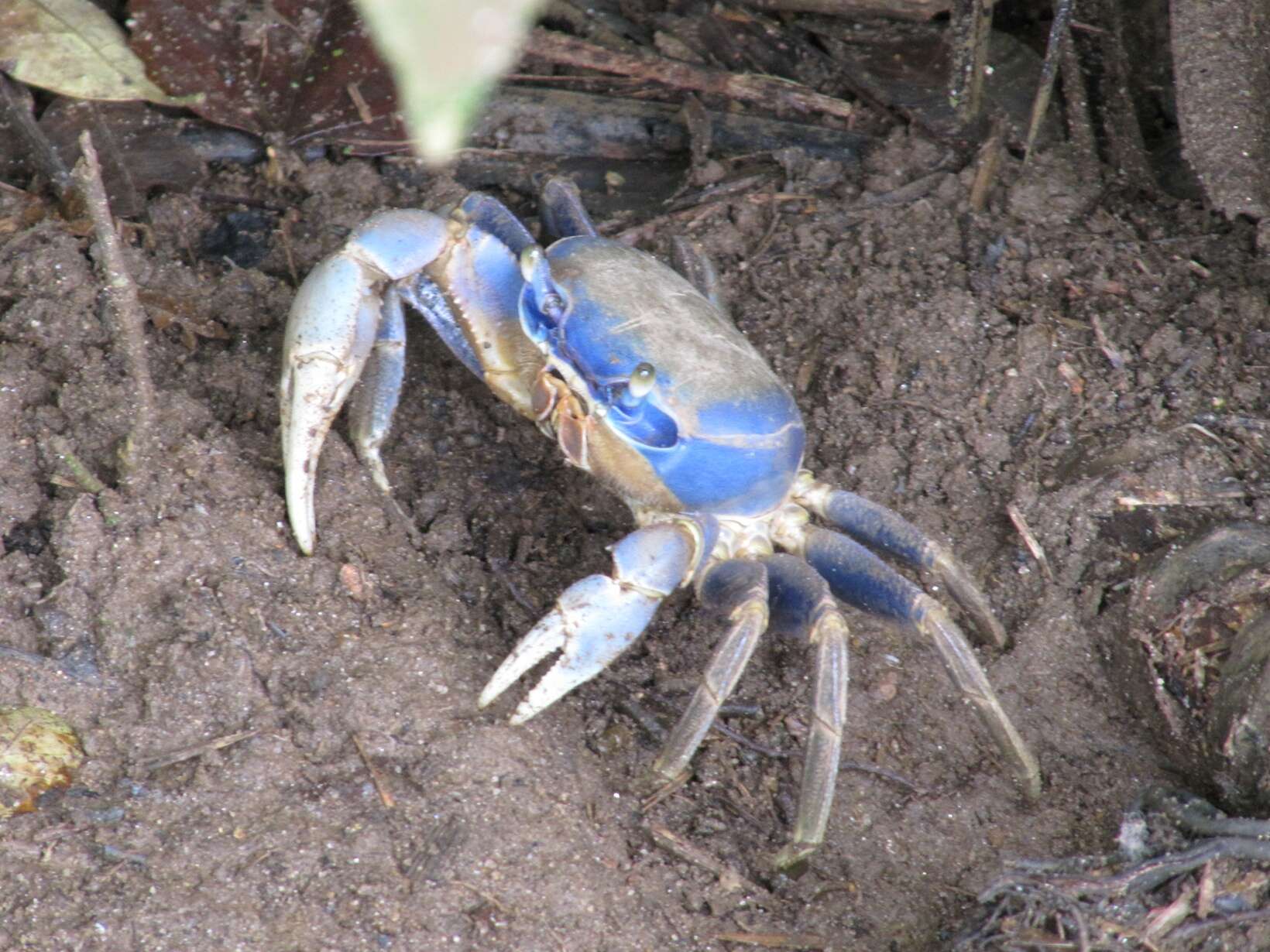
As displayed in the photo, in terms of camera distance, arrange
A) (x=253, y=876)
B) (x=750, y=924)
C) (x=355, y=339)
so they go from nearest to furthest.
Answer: (x=253, y=876), (x=750, y=924), (x=355, y=339)

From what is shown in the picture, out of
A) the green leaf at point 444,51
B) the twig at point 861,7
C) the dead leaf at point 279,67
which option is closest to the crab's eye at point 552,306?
the dead leaf at point 279,67

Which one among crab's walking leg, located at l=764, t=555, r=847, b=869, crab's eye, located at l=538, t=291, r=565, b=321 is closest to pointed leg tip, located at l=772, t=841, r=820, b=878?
crab's walking leg, located at l=764, t=555, r=847, b=869

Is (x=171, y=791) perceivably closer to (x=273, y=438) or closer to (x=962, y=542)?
(x=273, y=438)

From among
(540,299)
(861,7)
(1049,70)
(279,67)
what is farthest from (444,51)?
(861,7)

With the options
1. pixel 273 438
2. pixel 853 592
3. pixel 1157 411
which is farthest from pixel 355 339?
pixel 1157 411

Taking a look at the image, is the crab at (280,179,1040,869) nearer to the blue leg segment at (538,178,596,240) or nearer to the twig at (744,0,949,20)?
the blue leg segment at (538,178,596,240)

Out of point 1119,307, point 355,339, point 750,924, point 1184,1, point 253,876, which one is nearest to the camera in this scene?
point 253,876

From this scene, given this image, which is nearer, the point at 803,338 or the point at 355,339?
the point at 355,339

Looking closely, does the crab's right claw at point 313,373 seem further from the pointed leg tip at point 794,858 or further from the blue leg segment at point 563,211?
the pointed leg tip at point 794,858
